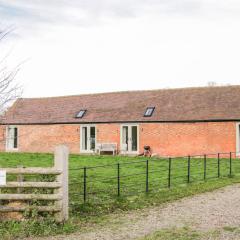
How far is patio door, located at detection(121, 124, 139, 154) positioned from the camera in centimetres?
3484

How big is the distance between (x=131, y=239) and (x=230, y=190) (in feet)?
24.5

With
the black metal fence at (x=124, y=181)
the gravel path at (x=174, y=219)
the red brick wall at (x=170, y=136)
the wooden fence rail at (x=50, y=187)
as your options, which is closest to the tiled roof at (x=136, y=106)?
the red brick wall at (x=170, y=136)

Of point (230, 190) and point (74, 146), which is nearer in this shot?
point (230, 190)

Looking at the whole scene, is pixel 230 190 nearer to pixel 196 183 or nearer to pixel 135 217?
pixel 196 183

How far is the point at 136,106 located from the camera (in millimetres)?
36156

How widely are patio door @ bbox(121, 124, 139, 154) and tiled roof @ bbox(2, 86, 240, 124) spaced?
26.4 inches

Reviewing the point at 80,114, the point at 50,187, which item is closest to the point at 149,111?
the point at 80,114

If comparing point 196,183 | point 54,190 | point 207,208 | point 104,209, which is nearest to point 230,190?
point 196,183

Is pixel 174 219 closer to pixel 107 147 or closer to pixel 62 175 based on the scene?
pixel 62 175

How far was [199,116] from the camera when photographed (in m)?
32.7

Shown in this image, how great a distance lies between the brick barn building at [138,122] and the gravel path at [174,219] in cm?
1881

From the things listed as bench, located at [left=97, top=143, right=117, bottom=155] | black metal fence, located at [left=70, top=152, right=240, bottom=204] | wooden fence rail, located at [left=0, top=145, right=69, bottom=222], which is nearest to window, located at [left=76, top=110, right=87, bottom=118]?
bench, located at [left=97, top=143, right=117, bottom=155]

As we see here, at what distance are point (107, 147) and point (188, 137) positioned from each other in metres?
6.02

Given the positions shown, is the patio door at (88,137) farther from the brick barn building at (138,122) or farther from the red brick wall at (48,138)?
the red brick wall at (48,138)
